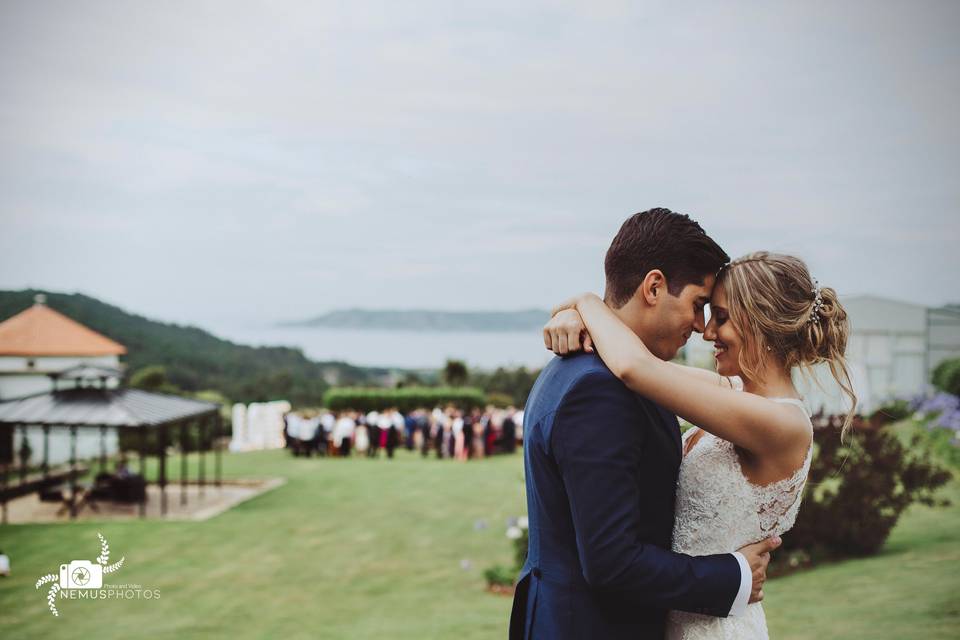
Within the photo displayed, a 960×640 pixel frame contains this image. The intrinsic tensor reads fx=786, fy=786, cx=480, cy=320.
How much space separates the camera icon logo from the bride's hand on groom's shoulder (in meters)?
10.1

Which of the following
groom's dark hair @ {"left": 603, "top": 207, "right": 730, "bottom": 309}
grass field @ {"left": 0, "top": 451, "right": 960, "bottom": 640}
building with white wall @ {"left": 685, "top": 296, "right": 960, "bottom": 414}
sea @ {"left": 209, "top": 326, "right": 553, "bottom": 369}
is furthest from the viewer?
sea @ {"left": 209, "top": 326, "right": 553, "bottom": 369}

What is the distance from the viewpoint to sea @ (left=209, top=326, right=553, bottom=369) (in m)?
38.5

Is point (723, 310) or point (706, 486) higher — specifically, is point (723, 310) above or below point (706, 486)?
above

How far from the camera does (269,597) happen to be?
31.8ft

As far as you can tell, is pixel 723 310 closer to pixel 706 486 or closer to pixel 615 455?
pixel 706 486

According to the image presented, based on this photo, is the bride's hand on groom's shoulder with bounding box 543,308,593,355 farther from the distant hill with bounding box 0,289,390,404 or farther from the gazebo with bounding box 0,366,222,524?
the distant hill with bounding box 0,289,390,404

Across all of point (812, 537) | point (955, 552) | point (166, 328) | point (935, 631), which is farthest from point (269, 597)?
point (166, 328)

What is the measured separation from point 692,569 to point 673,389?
48cm

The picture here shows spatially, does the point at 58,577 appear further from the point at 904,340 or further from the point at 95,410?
the point at 904,340

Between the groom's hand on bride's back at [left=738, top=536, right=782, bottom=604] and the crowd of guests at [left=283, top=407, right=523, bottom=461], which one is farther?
the crowd of guests at [left=283, top=407, right=523, bottom=461]

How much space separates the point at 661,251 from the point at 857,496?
8.15 metres

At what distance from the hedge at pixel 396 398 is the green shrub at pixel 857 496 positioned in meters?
22.8

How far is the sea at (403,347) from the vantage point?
3853 cm

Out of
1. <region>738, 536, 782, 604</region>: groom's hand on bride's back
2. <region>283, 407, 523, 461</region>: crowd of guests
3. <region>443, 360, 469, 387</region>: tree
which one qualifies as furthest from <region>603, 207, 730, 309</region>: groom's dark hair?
<region>443, 360, 469, 387</region>: tree
